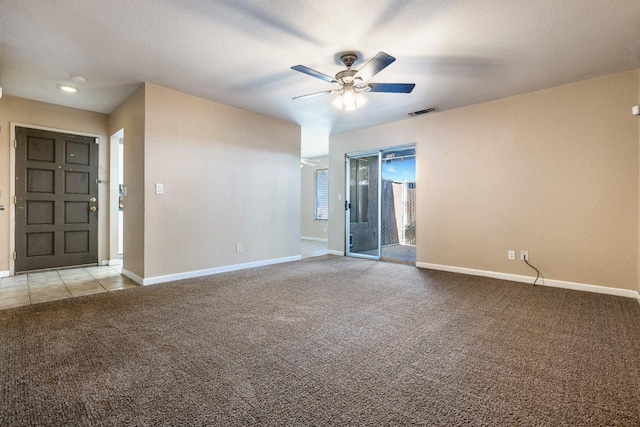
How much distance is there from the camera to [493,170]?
413 cm

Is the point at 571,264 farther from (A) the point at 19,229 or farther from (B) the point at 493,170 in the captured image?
(A) the point at 19,229

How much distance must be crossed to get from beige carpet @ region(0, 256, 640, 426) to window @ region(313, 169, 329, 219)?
543 cm

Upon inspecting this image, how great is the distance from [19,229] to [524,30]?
647cm

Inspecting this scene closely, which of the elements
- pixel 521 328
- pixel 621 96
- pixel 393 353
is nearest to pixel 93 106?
pixel 393 353

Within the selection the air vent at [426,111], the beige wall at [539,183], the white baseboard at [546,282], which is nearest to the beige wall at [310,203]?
the beige wall at [539,183]

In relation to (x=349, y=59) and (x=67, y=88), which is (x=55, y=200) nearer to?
(x=67, y=88)

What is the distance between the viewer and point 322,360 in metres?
1.87

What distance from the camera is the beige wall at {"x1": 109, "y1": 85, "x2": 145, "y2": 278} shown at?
12.2ft

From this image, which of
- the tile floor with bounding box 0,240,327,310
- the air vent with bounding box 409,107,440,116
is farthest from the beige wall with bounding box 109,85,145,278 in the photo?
the air vent with bounding box 409,107,440,116

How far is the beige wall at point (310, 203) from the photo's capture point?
8.64 m

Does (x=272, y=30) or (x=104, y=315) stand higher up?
(x=272, y=30)

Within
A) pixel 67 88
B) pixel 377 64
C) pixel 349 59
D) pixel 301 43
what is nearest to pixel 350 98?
pixel 349 59

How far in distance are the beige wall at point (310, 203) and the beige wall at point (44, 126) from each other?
16.7 feet

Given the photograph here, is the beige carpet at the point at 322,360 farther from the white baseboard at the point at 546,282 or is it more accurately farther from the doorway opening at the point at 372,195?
the doorway opening at the point at 372,195
